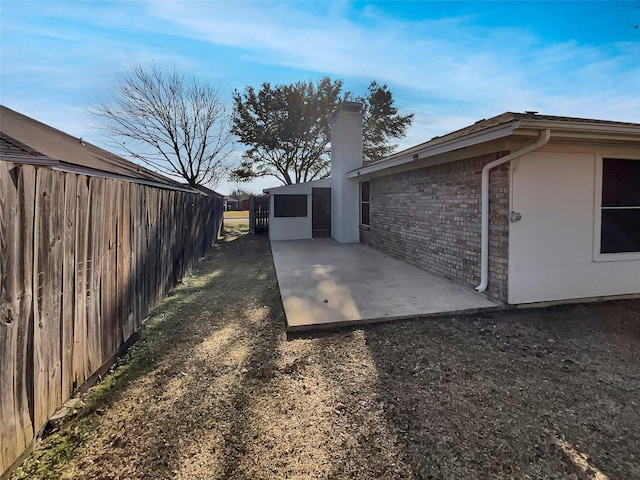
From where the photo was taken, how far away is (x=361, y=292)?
548cm

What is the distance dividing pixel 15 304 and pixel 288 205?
470 inches

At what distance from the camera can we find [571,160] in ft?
15.5

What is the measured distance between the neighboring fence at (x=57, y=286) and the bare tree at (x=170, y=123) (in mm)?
15429

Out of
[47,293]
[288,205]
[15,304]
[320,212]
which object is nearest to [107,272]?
[47,293]

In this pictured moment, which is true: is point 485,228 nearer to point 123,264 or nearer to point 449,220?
point 449,220

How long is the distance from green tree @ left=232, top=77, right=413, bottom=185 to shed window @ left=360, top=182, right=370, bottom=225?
10.6 m

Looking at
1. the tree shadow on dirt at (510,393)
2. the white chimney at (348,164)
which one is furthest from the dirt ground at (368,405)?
the white chimney at (348,164)

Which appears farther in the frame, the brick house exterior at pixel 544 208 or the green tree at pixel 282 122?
the green tree at pixel 282 122

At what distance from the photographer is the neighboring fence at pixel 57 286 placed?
6.20 feet

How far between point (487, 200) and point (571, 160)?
127 cm

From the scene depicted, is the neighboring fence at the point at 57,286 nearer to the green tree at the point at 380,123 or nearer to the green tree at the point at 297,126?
the green tree at the point at 297,126

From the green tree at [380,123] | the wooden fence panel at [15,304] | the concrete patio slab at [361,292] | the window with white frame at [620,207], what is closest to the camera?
the wooden fence panel at [15,304]

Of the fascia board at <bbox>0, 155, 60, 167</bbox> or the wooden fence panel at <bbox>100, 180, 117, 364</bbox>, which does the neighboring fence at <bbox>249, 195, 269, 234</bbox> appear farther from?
the wooden fence panel at <bbox>100, 180, 117, 364</bbox>

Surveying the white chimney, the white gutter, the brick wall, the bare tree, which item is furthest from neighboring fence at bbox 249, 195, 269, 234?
the white gutter
